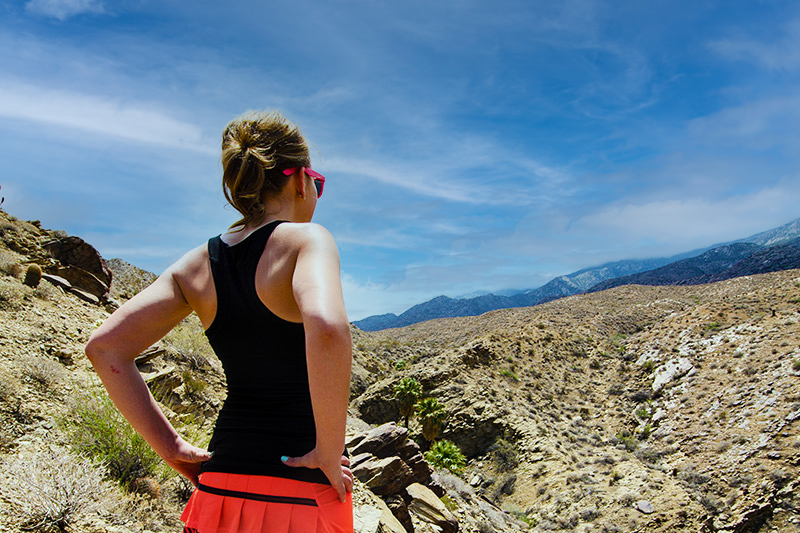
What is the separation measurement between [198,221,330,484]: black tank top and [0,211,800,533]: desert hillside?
3.57 metres

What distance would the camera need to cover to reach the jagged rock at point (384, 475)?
8.61 metres

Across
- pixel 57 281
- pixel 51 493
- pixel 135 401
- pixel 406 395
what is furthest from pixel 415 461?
pixel 406 395

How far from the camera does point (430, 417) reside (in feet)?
100

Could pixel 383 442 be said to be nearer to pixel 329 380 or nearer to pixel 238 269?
pixel 238 269

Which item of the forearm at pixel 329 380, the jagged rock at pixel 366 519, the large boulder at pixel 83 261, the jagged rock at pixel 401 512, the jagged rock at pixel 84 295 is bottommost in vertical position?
the jagged rock at pixel 401 512

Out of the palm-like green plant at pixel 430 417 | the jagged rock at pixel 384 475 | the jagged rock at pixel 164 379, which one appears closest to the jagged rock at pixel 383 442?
the jagged rock at pixel 384 475

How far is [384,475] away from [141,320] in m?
8.31

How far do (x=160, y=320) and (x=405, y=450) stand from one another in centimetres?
1029

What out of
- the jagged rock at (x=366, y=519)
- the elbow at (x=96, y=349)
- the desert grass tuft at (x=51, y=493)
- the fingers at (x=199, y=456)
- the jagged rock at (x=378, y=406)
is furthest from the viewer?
the jagged rock at (x=378, y=406)

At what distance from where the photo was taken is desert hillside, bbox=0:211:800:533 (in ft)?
16.9

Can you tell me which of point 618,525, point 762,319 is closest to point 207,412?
point 618,525

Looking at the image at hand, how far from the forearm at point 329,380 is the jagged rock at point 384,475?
26.3ft

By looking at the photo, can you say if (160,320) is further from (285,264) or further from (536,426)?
(536,426)

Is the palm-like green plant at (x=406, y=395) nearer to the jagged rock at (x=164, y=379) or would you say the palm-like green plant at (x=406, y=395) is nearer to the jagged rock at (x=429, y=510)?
the jagged rock at (x=429, y=510)
